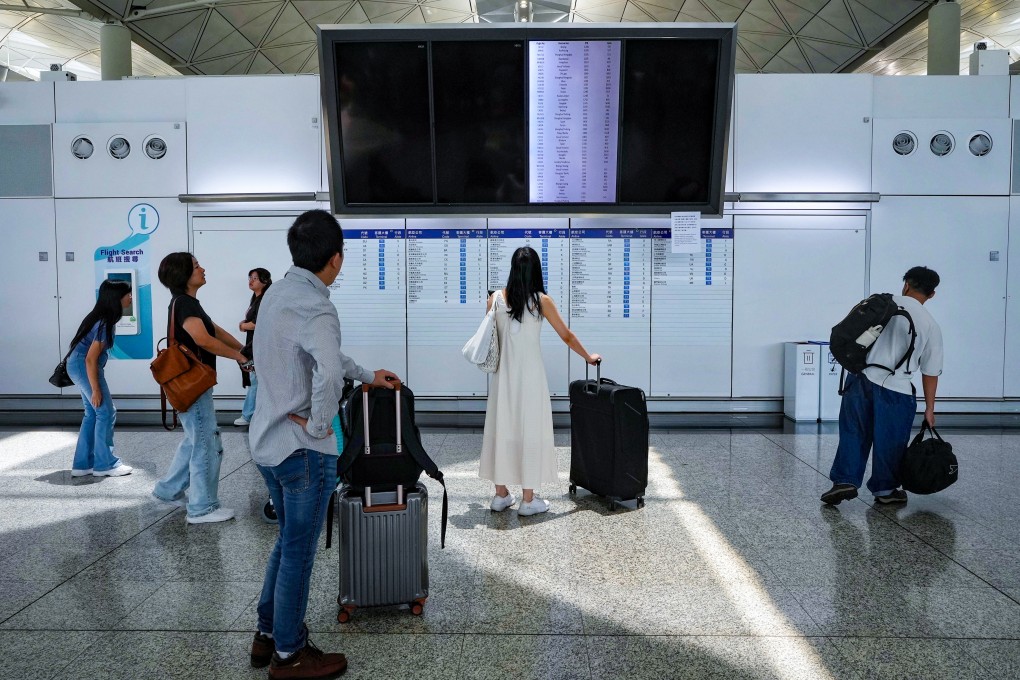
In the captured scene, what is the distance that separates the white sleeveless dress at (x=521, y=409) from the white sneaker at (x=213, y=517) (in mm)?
1671

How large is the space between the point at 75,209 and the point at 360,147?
3.61m

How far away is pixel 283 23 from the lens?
16312mm

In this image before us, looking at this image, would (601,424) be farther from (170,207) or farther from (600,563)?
(170,207)

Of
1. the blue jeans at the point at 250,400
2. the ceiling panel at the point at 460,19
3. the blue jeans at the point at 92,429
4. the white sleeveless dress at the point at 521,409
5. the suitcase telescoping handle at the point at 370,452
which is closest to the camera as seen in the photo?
the suitcase telescoping handle at the point at 370,452

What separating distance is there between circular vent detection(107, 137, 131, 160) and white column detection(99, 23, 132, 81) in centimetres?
427

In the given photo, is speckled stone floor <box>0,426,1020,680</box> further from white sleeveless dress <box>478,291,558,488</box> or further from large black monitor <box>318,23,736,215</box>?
large black monitor <box>318,23,736,215</box>

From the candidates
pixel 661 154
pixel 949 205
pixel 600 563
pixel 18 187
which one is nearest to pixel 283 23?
pixel 18 187

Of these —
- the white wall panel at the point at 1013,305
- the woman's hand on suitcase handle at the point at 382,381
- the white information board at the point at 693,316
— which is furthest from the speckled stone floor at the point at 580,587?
the white wall panel at the point at 1013,305

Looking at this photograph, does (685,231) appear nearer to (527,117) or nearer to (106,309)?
Result: (527,117)

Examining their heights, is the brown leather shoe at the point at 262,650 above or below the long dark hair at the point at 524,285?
below

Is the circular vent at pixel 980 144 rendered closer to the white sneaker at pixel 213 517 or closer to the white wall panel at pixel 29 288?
the white sneaker at pixel 213 517

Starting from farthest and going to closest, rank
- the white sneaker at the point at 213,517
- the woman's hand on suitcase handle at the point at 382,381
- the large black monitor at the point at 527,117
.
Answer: the large black monitor at the point at 527,117 < the white sneaker at the point at 213,517 < the woman's hand on suitcase handle at the point at 382,381

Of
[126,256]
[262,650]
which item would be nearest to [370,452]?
[262,650]

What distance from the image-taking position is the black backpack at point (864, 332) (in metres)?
4.57
